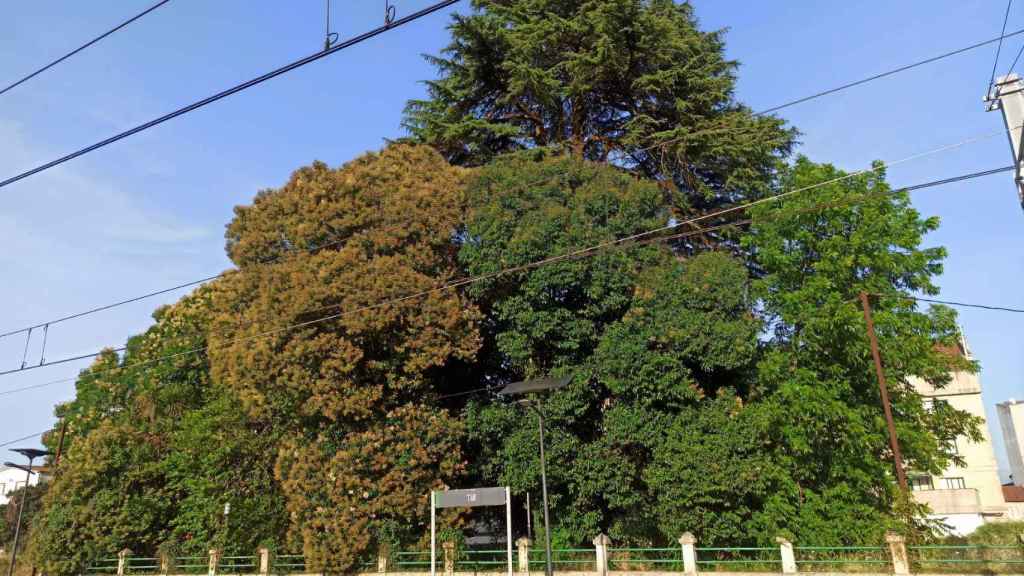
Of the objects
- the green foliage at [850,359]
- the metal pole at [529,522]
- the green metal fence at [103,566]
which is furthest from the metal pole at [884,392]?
the green metal fence at [103,566]

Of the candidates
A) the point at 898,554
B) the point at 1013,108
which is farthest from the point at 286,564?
the point at 1013,108

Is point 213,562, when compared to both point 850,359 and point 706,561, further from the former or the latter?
point 850,359

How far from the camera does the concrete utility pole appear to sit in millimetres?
7414

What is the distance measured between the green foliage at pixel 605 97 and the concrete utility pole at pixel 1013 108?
13.4 m

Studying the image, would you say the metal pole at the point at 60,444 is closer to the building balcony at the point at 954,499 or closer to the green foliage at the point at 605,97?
the green foliage at the point at 605,97

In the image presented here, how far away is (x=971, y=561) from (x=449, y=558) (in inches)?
451

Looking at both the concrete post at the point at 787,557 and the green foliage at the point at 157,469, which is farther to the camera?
the green foliage at the point at 157,469

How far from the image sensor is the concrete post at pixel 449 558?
17.6 meters

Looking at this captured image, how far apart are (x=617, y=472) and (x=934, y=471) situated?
7.19 meters

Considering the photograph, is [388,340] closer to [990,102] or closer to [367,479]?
[367,479]

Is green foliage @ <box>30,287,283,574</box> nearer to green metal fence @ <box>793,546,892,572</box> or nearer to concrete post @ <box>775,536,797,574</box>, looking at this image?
concrete post @ <box>775,536,797,574</box>

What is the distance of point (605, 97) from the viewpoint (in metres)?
24.2

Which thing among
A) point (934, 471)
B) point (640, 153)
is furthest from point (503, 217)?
point (934, 471)

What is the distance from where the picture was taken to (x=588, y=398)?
1844cm
